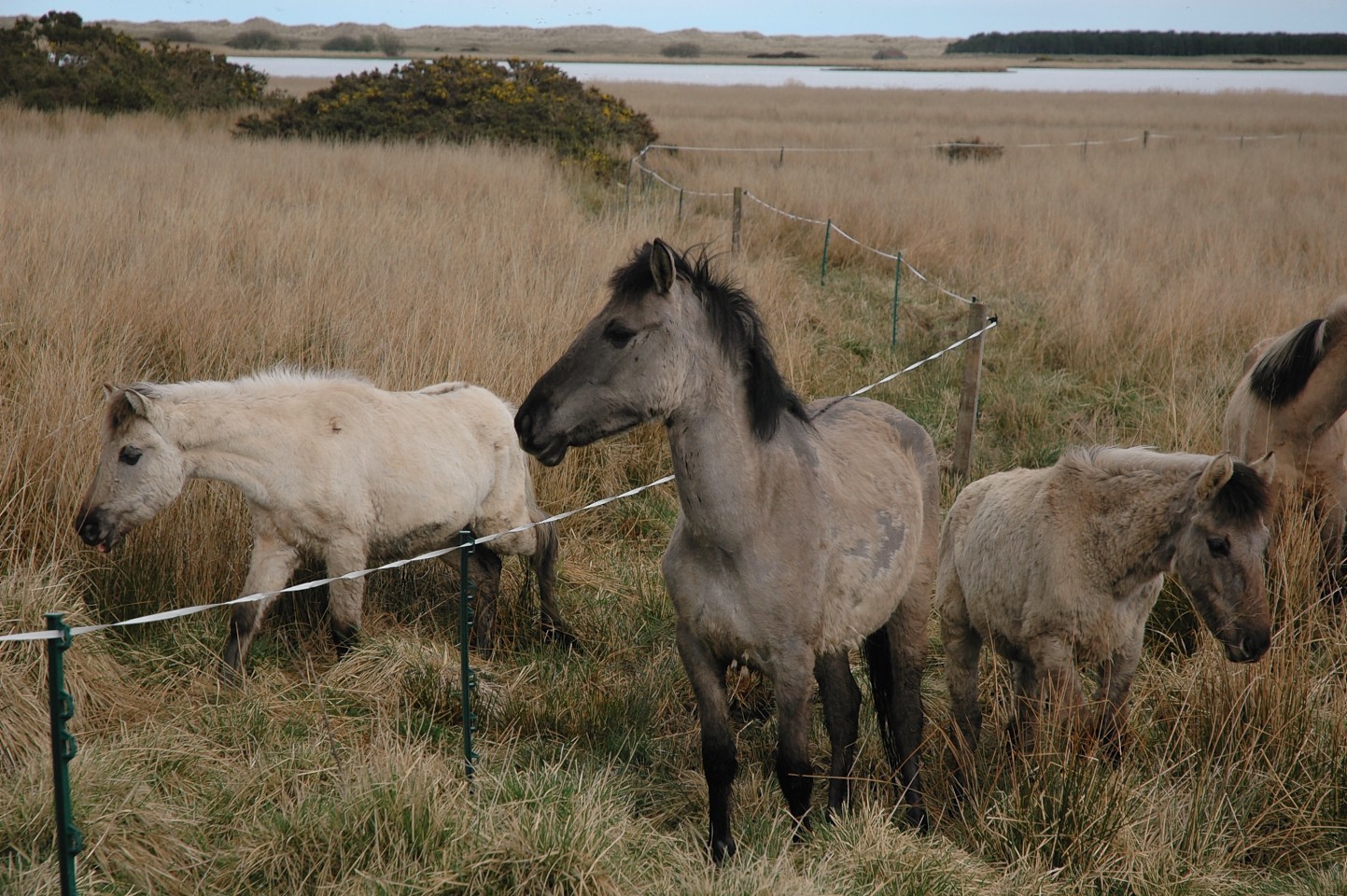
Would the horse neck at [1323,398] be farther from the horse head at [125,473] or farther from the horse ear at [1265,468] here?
the horse head at [125,473]

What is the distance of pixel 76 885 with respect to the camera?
293 centimetres

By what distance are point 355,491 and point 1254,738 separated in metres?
3.86

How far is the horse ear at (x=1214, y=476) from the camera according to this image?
3572mm

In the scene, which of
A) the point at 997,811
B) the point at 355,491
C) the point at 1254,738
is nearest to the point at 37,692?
the point at 355,491

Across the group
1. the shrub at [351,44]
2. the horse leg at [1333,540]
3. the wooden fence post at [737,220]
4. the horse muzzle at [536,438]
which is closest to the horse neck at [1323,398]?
the horse leg at [1333,540]

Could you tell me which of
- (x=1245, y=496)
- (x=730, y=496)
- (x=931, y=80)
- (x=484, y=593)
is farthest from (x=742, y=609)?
(x=931, y=80)

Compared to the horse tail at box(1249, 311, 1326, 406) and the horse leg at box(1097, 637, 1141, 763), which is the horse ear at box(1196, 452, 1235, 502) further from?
the horse tail at box(1249, 311, 1326, 406)

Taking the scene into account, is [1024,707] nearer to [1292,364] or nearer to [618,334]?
[618,334]

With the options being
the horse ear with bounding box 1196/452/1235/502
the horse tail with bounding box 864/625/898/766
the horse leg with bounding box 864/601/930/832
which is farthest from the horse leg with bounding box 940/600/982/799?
the horse ear with bounding box 1196/452/1235/502

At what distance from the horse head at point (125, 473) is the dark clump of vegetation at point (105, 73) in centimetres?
1872

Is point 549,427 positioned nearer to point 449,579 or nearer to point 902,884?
point 902,884

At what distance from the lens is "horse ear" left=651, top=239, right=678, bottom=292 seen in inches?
126

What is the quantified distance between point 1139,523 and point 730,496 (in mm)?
1635

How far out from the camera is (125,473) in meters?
4.30
